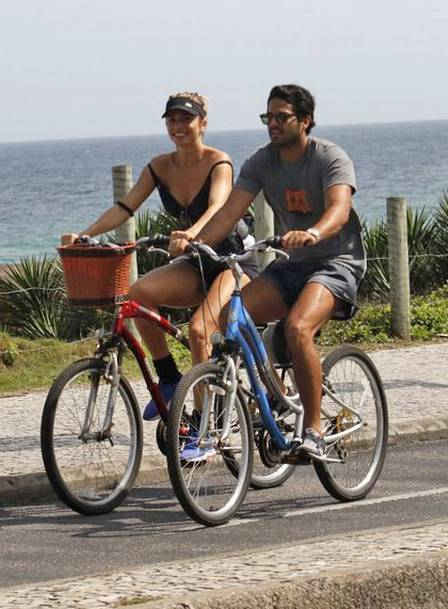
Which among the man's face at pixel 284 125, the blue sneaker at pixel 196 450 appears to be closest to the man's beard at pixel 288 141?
the man's face at pixel 284 125

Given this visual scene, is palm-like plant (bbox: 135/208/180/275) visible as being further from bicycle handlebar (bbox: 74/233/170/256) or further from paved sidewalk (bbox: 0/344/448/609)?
paved sidewalk (bbox: 0/344/448/609)

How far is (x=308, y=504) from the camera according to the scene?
827 cm

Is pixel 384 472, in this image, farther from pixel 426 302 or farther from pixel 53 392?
pixel 426 302

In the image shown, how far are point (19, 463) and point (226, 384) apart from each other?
1.72m

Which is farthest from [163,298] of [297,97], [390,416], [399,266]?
[399,266]

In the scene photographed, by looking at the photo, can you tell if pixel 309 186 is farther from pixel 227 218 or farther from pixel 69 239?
pixel 69 239

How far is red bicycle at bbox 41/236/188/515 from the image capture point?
7.77 metres

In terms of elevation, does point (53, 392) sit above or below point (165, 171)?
below

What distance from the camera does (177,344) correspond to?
44.1 ft

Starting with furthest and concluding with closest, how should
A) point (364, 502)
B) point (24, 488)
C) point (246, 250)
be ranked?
point (24, 488) → point (364, 502) → point (246, 250)

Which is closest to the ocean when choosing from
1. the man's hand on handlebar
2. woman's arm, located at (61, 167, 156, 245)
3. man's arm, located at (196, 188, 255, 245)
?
woman's arm, located at (61, 167, 156, 245)

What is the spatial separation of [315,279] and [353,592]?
2.67 meters

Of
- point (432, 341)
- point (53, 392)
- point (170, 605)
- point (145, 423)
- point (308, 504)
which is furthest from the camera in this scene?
point (432, 341)

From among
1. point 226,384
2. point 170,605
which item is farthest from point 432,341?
point 170,605
